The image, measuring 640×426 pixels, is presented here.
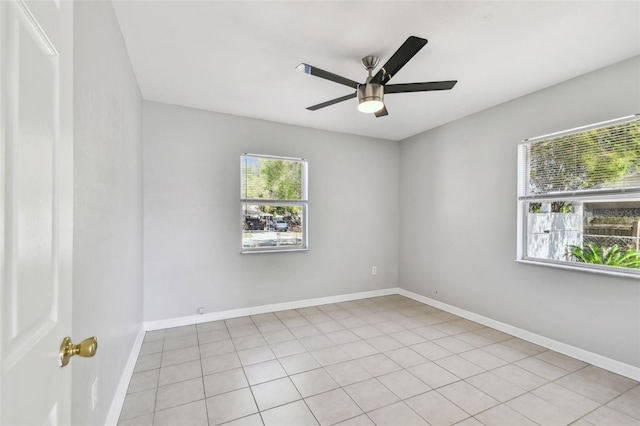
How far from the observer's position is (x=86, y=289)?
1.33 metres

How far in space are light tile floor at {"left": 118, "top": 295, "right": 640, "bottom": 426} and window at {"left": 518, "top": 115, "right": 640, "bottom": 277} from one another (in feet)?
3.24

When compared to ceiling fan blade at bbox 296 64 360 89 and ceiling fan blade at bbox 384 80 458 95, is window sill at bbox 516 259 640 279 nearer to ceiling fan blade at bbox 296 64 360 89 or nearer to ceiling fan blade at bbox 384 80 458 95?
ceiling fan blade at bbox 384 80 458 95

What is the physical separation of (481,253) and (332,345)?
213cm

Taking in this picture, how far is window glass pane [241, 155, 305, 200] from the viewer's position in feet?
12.7

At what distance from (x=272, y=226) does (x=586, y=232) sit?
3.41 metres

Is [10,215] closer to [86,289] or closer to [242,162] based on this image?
[86,289]

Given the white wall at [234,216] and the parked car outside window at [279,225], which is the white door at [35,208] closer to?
the white wall at [234,216]

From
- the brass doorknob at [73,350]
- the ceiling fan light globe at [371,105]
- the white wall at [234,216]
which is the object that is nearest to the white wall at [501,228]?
the white wall at [234,216]

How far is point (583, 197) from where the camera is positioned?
2.73 metres

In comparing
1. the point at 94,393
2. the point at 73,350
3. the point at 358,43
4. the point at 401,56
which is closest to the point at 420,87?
the point at 401,56

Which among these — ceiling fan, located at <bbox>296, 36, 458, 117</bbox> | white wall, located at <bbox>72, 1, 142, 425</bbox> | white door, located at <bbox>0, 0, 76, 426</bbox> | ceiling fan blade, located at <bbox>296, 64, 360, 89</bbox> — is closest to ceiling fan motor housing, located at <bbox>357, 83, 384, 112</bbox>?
ceiling fan, located at <bbox>296, 36, 458, 117</bbox>

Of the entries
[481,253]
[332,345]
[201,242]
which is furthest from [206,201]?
[481,253]

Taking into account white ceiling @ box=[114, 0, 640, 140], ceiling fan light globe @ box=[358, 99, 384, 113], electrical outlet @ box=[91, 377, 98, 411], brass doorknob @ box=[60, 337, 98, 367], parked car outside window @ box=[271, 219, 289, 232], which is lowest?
electrical outlet @ box=[91, 377, 98, 411]

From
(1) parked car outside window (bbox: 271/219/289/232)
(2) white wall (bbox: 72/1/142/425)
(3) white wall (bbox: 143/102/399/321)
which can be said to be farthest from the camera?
(1) parked car outside window (bbox: 271/219/289/232)
